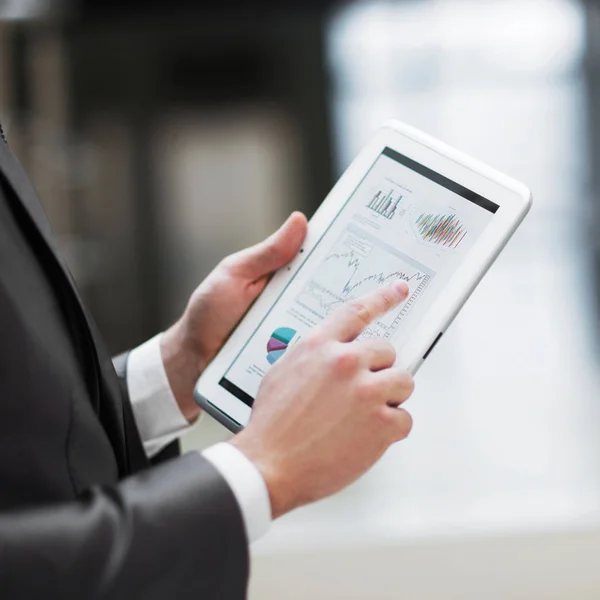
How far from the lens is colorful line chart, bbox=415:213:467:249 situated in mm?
723

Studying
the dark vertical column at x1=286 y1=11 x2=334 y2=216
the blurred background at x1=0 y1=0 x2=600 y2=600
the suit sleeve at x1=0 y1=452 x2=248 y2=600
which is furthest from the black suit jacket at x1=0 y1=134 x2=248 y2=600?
the dark vertical column at x1=286 y1=11 x2=334 y2=216

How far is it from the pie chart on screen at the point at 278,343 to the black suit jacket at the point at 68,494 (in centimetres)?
21

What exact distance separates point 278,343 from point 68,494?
269 mm

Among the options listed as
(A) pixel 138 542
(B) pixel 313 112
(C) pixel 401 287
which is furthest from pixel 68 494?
(B) pixel 313 112

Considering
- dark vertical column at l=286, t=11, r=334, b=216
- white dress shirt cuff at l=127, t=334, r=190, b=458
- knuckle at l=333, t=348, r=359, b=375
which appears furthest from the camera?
dark vertical column at l=286, t=11, r=334, b=216

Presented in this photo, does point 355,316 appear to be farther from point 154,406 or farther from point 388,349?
point 154,406

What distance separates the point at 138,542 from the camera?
1.65 ft

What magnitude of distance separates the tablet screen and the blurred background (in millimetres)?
2108

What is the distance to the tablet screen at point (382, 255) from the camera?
713 millimetres

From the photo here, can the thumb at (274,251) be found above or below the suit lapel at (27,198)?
below

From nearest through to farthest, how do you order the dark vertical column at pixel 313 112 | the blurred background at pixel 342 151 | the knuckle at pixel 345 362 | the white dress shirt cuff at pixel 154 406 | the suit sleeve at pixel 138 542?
the suit sleeve at pixel 138 542, the knuckle at pixel 345 362, the white dress shirt cuff at pixel 154 406, the blurred background at pixel 342 151, the dark vertical column at pixel 313 112

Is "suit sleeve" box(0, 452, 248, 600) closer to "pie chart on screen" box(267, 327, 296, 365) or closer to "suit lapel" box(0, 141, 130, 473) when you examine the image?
"suit lapel" box(0, 141, 130, 473)

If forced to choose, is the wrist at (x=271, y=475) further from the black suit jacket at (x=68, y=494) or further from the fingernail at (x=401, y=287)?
the fingernail at (x=401, y=287)

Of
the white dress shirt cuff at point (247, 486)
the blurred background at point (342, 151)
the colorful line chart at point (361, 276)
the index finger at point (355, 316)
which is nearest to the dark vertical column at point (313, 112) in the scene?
the blurred background at point (342, 151)
